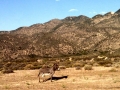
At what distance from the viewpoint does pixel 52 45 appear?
11575 centimetres

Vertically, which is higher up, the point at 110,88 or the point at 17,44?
the point at 17,44

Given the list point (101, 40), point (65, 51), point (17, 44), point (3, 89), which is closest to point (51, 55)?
point (65, 51)

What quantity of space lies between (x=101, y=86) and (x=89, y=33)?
388 ft

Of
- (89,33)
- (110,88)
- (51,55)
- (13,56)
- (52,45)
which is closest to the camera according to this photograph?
(110,88)

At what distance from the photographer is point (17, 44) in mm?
112688

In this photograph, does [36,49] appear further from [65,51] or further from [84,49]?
[84,49]

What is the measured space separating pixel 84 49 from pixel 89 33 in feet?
70.0

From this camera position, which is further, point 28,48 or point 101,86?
point 28,48

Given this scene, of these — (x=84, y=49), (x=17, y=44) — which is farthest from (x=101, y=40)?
(x=17, y=44)

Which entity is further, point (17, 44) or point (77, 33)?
point (77, 33)

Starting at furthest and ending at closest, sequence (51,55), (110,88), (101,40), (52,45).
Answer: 1. (101,40)
2. (52,45)
3. (51,55)
4. (110,88)

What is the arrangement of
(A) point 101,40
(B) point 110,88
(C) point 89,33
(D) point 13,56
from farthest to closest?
1. (C) point 89,33
2. (A) point 101,40
3. (D) point 13,56
4. (B) point 110,88

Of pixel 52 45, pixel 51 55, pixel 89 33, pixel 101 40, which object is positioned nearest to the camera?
pixel 51 55

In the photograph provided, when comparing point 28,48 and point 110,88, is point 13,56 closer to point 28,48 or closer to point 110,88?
point 28,48
